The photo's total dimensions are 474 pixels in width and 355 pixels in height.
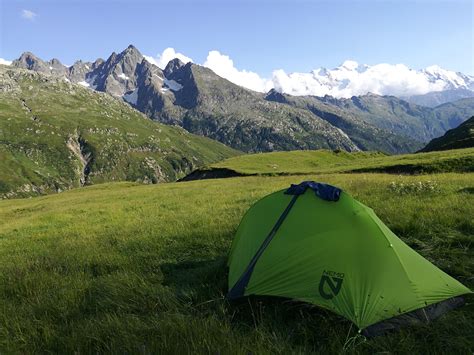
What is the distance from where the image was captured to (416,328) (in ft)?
20.4

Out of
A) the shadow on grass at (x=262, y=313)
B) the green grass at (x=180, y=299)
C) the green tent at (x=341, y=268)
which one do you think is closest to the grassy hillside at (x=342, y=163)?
the green grass at (x=180, y=299)

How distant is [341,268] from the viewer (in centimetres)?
718

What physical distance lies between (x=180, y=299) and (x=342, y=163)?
200 ft

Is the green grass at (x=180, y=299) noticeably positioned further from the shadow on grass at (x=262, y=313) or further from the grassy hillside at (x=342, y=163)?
the grassy hillside at (x=342, y=163)

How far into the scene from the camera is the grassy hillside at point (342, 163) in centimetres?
3770

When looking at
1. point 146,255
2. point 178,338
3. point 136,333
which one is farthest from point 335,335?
point 146,255

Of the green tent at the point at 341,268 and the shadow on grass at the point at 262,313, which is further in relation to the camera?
the green tent at the point at 341,268

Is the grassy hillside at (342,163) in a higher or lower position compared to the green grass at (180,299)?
higher

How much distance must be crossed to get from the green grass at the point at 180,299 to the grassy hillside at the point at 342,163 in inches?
914

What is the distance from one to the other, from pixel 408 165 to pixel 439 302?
3740cm

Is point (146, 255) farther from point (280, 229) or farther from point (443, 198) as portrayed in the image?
point (443, 198)

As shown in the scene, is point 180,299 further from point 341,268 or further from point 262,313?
point 341,268

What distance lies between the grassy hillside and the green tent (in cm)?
3126

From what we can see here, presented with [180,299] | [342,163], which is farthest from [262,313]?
[342,163]
